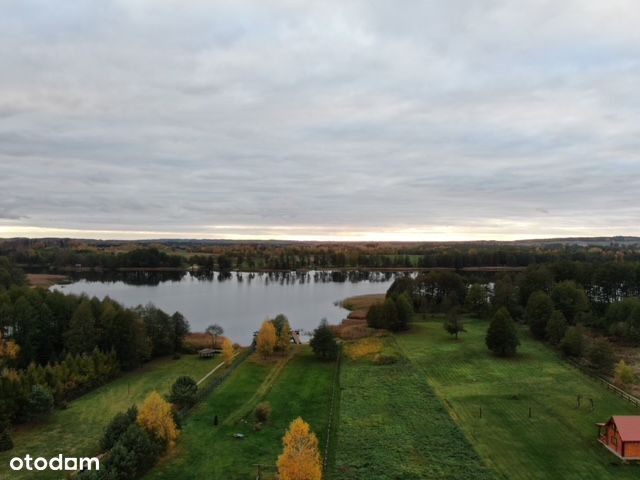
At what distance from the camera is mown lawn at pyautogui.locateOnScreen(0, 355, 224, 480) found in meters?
26.4

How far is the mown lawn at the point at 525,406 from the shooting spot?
80.0 ft

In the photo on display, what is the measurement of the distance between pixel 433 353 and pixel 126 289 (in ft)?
275

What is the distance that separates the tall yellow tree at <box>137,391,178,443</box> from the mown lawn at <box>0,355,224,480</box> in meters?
3.65

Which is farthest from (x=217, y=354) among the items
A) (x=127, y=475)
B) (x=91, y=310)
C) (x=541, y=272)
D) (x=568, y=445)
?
(x=541, y=272)

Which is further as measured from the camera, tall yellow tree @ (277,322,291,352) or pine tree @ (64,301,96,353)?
tall yellow tree @ (277,322,291,352)

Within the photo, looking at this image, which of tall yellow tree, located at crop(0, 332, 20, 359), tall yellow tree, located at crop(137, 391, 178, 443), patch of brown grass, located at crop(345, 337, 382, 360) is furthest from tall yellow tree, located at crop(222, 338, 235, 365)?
tall yellow tree, located at crop(137, 391, 178, 443)

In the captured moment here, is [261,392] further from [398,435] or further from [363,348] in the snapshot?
[363,348]

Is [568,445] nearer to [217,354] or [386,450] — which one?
[386,450]

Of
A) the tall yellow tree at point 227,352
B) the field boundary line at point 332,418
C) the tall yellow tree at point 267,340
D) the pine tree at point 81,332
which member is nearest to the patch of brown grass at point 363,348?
the field boundary line at point 332,418

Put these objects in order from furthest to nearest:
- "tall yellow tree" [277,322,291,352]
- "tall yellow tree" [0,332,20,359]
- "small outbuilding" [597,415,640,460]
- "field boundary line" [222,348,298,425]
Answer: "tall yellow tree" [277,322,291,352] → "tall yellow tree" [0,332,20,359] → "field boundary line" [222,348,298,425] → "small outbuilding" [597,415,640,460]

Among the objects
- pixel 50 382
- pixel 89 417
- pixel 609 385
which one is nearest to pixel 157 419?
pixel 89 417

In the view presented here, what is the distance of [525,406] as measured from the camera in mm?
32188

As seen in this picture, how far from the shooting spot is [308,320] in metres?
72.2

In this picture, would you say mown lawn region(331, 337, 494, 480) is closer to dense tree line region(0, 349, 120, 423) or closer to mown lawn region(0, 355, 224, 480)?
mown lawn region(0, 355, 224, 480)
